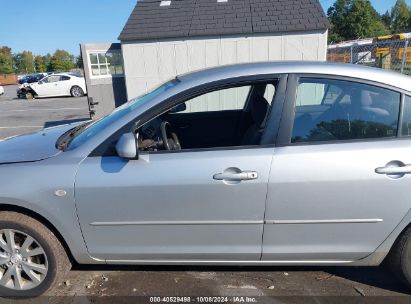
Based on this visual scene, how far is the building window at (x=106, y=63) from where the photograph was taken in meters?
7.27

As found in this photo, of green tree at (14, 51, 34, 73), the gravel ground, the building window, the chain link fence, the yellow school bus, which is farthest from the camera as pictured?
green tree at (14, 51, 34, 73)

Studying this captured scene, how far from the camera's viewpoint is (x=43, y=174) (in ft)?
7.50

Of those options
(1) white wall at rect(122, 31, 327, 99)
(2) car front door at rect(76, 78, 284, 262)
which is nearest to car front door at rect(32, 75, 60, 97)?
(1) white wall at rect(122, 31, 327, 99)

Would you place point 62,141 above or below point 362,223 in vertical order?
above

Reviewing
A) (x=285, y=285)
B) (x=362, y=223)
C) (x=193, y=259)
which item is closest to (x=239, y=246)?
(x=193, y=259)

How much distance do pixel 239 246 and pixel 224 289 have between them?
45 cm

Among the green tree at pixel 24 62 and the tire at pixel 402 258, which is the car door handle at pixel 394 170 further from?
the green tree at pixel 24 62

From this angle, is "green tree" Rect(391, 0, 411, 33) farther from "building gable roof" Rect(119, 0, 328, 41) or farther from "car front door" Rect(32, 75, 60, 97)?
"building gable roof" Rect(119, 0, 328, 41)

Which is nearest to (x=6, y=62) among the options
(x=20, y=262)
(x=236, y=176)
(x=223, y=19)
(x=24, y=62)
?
(x=24, y=62)

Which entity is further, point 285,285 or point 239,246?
point 285,285

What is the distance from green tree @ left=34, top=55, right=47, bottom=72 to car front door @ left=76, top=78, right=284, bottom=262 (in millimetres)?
81598

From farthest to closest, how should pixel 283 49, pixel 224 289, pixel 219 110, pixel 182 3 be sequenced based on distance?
pixel 182 3
pixel 283 49
pixel 219 110
pixel 224 289

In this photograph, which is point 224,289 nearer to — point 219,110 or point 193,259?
point 193,259

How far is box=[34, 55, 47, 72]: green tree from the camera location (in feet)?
247
